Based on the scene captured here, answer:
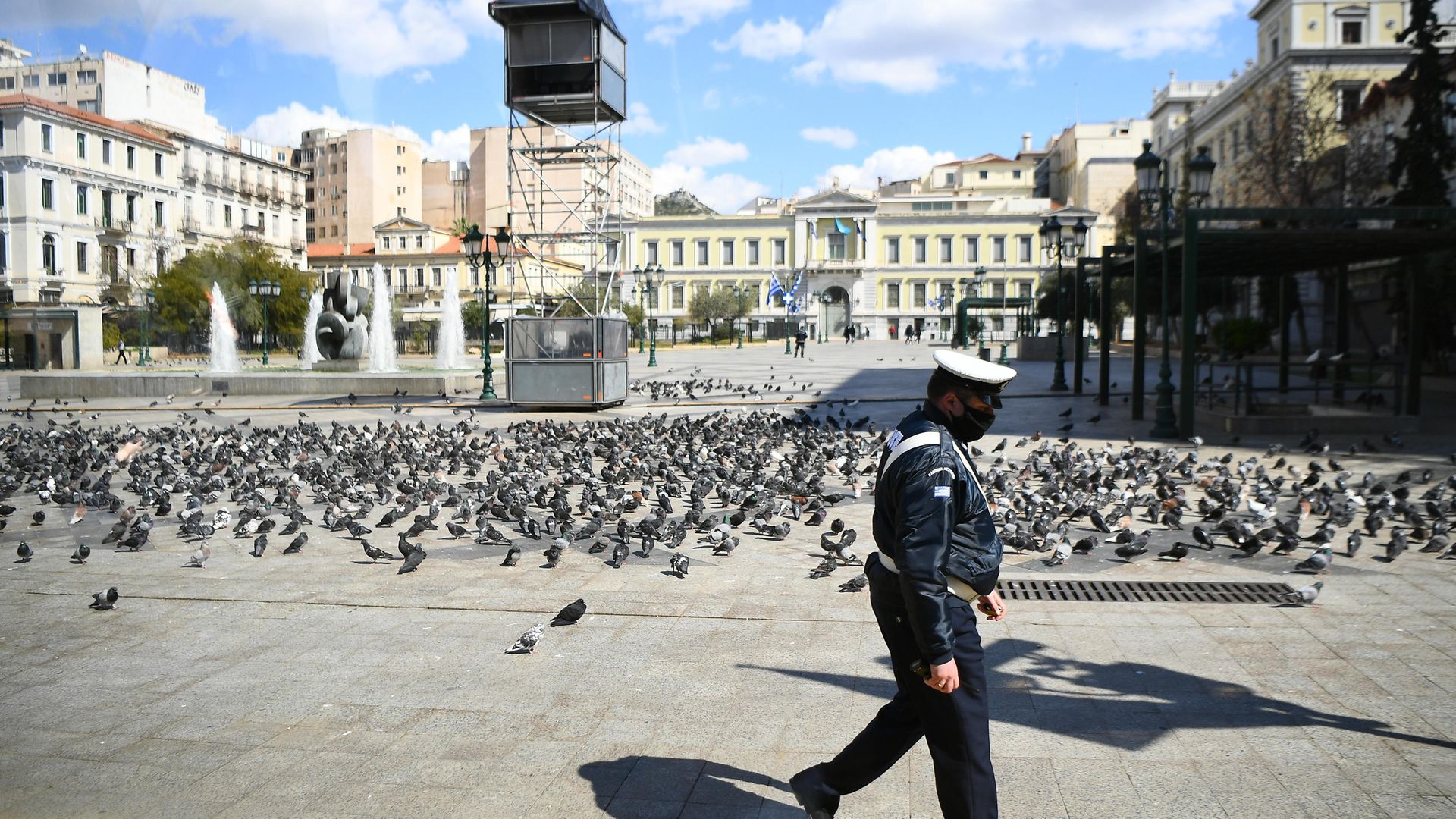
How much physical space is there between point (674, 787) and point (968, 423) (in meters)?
1.93

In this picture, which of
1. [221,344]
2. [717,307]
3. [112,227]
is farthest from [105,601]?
[717,307]

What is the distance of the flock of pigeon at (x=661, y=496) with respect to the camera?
27.2ft

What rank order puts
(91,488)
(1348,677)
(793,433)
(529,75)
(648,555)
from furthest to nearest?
(529,75), (793,433), (91,488), (648,555), (1348,677)

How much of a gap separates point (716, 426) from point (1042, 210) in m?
89.4

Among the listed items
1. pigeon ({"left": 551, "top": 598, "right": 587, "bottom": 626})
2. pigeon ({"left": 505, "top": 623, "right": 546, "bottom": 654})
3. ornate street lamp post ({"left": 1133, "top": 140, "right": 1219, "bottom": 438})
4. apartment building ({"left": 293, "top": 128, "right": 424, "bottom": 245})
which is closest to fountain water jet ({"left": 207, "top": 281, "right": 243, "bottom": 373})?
ornate street lamp post ({"left": 1133, "top": 140, "right": 1219, "bottom": 438})

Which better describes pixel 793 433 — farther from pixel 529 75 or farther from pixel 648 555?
pixel 529 75

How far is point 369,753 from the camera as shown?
453 cm

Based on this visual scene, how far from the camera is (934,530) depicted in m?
3.16

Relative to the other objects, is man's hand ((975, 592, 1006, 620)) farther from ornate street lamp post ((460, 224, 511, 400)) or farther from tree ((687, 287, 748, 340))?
tree ((687, 287, 748, 340))

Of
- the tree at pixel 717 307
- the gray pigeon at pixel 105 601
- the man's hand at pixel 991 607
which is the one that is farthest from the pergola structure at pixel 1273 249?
the tree at pixel 717 307

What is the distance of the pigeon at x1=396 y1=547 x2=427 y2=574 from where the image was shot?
25.5ft

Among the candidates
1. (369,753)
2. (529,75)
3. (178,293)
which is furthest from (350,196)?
(369,753)

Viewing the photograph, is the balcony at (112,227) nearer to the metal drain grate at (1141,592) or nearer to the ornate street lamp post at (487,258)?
the ornate street lamp post at (487,258)

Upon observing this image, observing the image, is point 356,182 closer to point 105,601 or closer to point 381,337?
point 381,337
